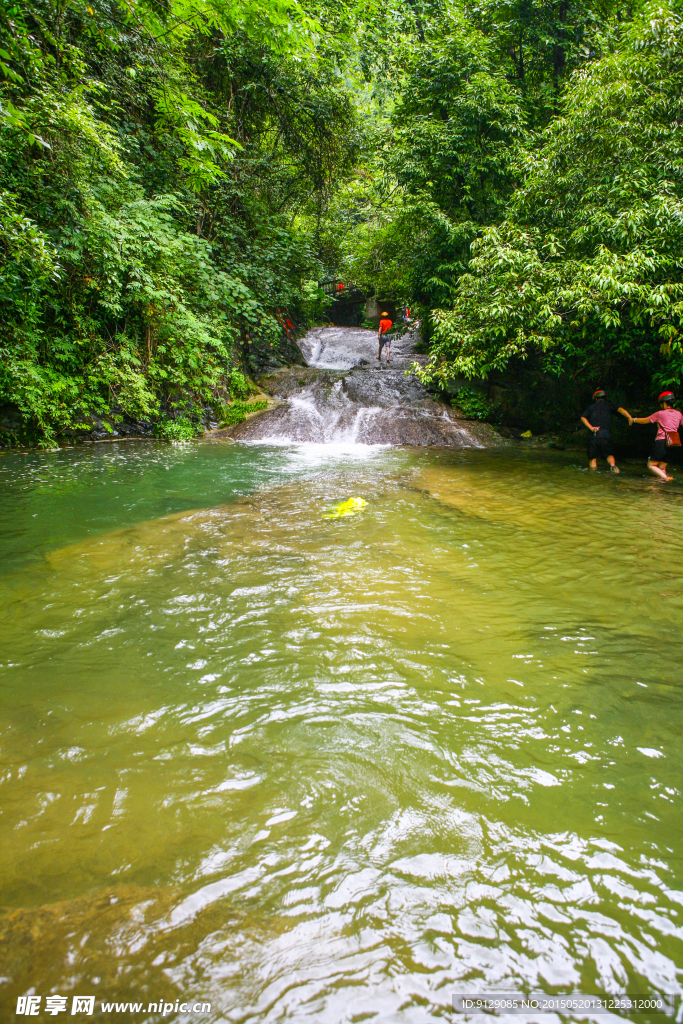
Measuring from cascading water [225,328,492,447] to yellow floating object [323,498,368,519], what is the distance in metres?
6.98

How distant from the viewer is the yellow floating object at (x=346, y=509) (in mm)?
6203

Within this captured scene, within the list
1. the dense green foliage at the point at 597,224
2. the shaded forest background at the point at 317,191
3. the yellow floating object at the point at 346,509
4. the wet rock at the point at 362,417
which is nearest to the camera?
the yellow floating object at the point at 346,509

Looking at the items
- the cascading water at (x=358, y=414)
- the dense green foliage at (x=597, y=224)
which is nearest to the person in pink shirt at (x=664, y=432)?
the dense green foliage at (x=597, y=224)

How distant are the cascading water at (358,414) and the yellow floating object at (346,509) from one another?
6978mm

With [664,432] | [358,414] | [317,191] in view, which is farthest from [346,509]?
[317,191]

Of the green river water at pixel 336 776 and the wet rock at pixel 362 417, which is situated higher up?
the wet rock at pixel 362 417

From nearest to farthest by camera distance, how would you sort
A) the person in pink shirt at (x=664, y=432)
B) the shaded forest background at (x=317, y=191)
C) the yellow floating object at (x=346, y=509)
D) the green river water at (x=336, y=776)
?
the green river water at (x=336, y=776) < the yellow floating object at (x=346, y=509) < the shaded forest background at (x=317, y=191) < the person in pink shirt at (x=664, y=432)

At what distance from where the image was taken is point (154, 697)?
275 centimetres

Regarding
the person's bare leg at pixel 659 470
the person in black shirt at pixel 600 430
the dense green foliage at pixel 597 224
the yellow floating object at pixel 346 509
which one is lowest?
the yellow floating object at pixel 346 509

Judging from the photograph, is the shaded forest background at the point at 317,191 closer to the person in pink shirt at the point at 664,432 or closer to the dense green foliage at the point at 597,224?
the dense green foliage at the point at 597,224

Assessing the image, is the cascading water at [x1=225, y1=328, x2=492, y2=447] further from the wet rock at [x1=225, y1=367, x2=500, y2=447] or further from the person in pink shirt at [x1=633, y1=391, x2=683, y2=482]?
the person in pink shirt at [x1=633, y1=391, x2=683, y2=482]

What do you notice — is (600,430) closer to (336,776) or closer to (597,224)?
(597,224)

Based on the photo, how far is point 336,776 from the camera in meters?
2.27

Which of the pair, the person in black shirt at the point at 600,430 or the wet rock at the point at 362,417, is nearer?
the person in black shirt at the point at 600,430
